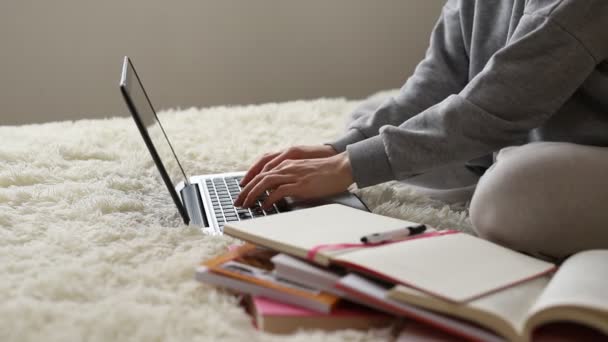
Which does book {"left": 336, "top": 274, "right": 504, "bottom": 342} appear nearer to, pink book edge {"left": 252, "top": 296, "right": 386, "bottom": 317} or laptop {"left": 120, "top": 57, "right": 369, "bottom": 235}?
pink book edge {"left": 252, "top": 296, "right": 386, "bottom": 317}

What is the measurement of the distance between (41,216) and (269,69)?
193cm

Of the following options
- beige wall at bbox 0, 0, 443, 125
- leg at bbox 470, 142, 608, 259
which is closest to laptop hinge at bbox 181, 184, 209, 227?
leg at bbox 470, 142, 608, 259

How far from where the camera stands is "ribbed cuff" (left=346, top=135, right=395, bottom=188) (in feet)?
3.61

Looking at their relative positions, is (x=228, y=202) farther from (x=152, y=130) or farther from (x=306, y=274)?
(x=306, y=274)

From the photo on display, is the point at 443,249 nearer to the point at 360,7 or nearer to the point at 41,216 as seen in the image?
the point at 41,216

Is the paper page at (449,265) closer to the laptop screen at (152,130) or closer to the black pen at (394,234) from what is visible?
the black pen at (394,234)

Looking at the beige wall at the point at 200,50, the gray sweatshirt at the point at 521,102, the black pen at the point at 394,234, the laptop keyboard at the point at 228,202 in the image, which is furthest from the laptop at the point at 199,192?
the beige wall at the point at 200,50

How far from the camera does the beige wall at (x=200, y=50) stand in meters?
2.65

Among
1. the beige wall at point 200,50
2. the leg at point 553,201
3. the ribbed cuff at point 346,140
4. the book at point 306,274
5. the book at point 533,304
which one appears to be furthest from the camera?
the beige wall at point 200,50

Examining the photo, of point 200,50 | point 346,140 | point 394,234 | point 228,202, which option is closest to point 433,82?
point 346,140

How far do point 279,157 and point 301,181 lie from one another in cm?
11

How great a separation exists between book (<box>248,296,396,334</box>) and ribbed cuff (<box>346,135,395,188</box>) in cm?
37

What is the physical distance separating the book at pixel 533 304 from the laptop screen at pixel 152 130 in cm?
42

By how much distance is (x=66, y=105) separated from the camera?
108 inches
